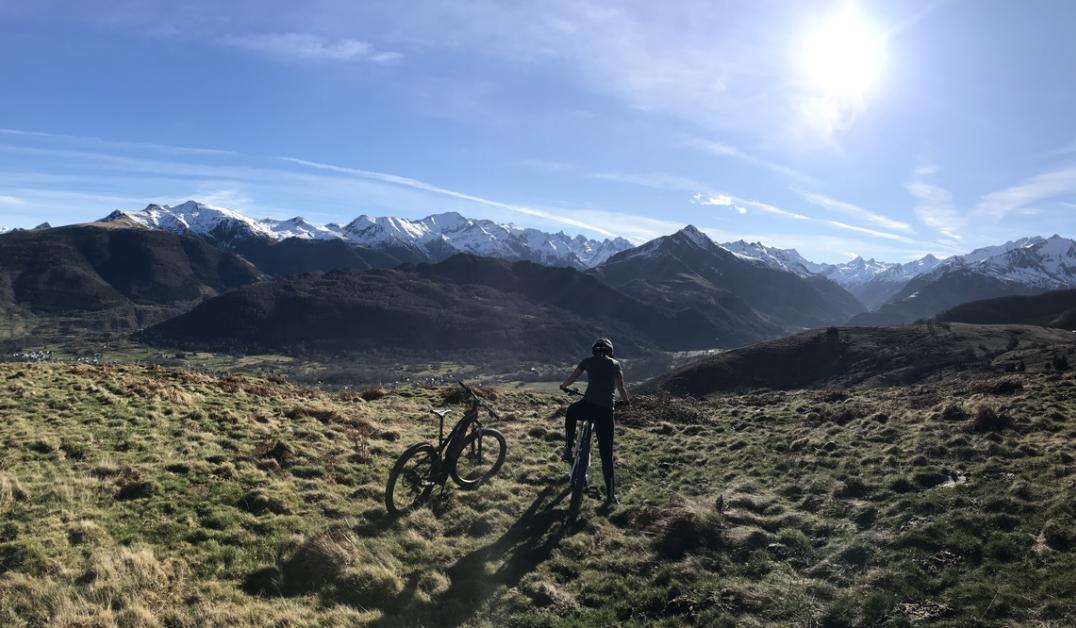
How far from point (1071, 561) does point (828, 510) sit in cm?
439

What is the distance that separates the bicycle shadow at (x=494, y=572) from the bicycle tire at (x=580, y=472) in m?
0.41

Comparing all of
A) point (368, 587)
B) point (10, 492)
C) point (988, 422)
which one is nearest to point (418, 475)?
point (368, 587)

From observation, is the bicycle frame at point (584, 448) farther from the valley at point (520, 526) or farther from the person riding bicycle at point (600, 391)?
the valley at point (520, 526)

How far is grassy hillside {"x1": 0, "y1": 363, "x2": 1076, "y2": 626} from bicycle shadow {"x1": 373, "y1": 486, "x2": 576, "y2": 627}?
0.14 feet

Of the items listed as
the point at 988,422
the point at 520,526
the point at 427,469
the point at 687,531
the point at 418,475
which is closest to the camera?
the point at 687,531

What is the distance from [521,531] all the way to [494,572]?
6.61 ft

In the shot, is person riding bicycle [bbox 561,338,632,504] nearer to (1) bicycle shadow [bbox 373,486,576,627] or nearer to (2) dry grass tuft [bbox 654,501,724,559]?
(2) dry grass tuft [bbox 654,501,724,559]

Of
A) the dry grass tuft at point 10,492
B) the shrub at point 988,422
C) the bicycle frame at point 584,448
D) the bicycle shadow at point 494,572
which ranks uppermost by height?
the shrub at point 988,422

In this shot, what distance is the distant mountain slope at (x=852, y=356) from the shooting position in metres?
113

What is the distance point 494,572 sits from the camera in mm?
10148

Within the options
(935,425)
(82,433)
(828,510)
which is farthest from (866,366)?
(82,433)

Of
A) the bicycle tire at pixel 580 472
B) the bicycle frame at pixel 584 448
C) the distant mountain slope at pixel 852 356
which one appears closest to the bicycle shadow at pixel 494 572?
the bicycle tire at pixel 580 472

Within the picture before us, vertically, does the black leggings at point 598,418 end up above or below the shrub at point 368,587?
above

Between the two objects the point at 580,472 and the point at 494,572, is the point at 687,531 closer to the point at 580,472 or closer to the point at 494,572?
the point at 580,472
